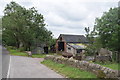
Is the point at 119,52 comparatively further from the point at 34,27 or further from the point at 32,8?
the point at 32,8

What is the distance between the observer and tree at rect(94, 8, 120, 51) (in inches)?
623

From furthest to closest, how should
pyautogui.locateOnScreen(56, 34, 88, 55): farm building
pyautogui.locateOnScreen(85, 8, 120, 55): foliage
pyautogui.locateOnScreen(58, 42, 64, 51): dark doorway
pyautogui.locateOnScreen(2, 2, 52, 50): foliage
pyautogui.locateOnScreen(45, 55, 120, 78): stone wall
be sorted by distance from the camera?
pyautogui.locateOnScreen(58, 42, 64, 51): dark doorway < pyautogui.locateOnScreen(2, 2, 52, 50): foliage < pyautogui.locateOnScreen(56, 34, 88, 55): farm building < pyautogui.locateOnScreen(85, 8, 120, 55): foliage < pyautogui.locateOnScreen(45, 55, 120, 78): stone wall

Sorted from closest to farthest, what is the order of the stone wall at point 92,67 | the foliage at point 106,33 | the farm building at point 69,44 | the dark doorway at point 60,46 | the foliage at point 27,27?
1. the stone wall at point 92,67
2. the foliage at point 106,33
3. the farm building at point 69,44
4. the foliage at point 27,27
5. the dark doorway at point 60,46

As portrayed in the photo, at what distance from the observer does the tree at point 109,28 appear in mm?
15827

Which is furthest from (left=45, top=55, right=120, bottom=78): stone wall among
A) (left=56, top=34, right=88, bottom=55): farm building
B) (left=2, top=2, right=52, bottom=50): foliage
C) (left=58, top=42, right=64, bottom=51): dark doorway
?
(left=58, top=42, right=64, bottom=51): dark doorway

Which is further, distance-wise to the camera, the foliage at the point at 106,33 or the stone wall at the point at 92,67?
the foliage at the point at 106,33

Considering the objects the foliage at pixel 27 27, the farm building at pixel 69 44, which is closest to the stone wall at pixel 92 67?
the farm building at pixel 69 44

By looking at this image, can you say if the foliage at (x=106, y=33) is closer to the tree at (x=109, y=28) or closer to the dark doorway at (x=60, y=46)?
the tree at (x=109, y=28)

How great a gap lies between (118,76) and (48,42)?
3265 cm

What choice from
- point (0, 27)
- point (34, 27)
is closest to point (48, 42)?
point (34, 27)

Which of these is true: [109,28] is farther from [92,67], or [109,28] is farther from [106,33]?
[92,67]

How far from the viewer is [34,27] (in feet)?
122

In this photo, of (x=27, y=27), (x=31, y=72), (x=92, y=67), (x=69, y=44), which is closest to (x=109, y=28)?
(x=92, y=67)

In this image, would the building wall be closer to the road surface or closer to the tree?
the tree
